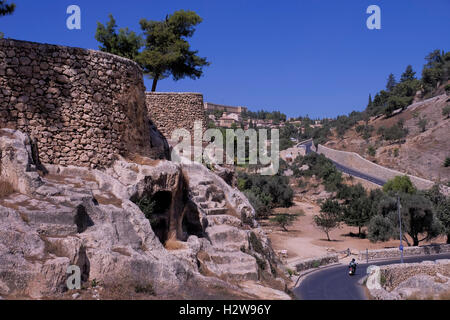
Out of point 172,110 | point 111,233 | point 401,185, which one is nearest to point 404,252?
point 172,110

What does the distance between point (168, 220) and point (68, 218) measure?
12.0 feet

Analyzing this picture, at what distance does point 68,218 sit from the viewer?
8.64m

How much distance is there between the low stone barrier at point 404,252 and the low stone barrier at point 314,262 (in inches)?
82.1

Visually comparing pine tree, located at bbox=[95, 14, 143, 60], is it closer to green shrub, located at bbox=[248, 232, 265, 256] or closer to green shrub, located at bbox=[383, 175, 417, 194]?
green shrub, located at bbox=[248, 232, 265, 256]

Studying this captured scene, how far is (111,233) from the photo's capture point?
9188 mm

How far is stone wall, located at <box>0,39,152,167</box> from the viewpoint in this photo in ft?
35.8

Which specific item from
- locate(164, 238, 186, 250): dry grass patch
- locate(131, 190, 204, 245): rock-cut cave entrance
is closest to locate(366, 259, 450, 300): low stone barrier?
locate(131, 190, 204, 245): rock-cut cave entrance

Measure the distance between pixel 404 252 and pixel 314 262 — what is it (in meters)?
8.21

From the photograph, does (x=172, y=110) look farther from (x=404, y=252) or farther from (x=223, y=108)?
(x=223, y=108)

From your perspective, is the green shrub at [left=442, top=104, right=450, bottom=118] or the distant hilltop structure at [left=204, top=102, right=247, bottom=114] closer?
the green shrub at [left=442, top=104, right=450, bottom=118]

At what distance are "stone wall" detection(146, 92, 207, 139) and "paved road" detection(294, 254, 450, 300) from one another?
27.7 feet

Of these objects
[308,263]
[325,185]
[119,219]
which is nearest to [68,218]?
[119,219]

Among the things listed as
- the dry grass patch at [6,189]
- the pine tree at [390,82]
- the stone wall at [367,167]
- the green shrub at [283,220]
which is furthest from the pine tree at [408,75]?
the dry grass patch at [6,189]

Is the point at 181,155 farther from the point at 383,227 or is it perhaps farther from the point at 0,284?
the point at 383,227
